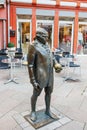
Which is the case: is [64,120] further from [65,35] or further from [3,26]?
[65,35]

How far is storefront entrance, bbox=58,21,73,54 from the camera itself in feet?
36.8

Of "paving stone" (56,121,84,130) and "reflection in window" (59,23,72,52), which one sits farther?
"reflection in window" (59,23,72,52)

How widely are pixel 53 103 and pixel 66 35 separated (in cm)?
764

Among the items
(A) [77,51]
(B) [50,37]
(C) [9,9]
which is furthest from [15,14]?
(A) [77,51]

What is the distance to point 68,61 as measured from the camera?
6699 millimetres

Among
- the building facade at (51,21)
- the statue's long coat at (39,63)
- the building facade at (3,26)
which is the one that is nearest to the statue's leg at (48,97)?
the statue's long coat at (39,63)

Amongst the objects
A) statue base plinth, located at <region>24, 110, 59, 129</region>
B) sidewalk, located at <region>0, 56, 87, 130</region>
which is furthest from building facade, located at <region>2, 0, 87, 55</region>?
statue base plinth, located at <region>24, 110, 59, 129</region>

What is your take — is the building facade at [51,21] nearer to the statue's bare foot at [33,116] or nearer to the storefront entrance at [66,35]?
the storefront entrance at [66,35]

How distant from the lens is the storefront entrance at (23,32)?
10.5m

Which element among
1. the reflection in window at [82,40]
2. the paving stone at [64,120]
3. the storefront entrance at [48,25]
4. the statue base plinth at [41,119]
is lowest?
the paving stone at [64,120]

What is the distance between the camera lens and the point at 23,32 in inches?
424

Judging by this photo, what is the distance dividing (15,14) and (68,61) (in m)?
4.87

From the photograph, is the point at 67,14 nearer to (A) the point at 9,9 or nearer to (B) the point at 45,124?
(A) the point at 9,9

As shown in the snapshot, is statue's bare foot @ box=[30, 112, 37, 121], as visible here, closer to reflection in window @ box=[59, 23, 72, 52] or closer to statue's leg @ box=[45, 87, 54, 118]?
statue's leg @ box=[45, 87, 54, 118]
